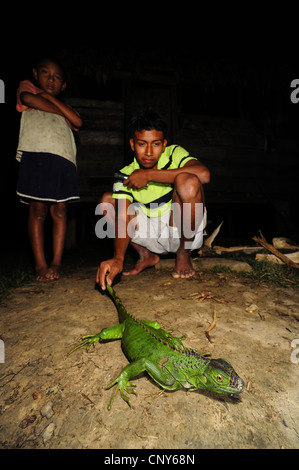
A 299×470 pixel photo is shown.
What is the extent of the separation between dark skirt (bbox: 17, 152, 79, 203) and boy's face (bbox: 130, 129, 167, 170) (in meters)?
1.11

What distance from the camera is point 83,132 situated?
6.43 metres

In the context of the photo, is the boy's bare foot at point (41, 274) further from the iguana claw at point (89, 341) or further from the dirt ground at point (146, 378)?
the iguana claw at point (89, 341)

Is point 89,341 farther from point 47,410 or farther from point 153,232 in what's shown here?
point 153,232

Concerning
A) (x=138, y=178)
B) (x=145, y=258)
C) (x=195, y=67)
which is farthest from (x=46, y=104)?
(x=195, y=67)

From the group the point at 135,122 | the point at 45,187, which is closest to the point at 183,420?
the point at 45,187

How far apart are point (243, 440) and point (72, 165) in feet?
11.5

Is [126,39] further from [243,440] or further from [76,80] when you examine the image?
[243,440]

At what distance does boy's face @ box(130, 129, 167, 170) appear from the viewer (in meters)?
3.11

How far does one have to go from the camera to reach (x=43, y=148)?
10.5 ft

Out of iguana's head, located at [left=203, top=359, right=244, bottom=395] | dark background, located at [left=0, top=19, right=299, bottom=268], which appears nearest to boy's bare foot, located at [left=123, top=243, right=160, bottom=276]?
iguana's head, located at [left=203, top=359, right=244, bottom=395]

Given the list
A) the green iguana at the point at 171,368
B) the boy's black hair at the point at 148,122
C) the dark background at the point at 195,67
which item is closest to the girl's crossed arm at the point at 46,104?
the boy's black hair at the point at 148,122

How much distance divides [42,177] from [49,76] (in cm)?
141

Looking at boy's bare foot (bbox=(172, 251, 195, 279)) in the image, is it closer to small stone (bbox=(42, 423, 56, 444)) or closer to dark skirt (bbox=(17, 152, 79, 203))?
dark skirt (bbox=(17, 152, 79, 203))

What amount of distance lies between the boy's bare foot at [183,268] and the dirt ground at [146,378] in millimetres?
579
